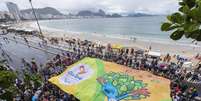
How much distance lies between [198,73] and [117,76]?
1514cm

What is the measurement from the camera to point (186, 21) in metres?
2.16

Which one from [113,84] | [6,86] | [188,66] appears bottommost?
[188,66]

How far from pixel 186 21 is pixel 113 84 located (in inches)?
276

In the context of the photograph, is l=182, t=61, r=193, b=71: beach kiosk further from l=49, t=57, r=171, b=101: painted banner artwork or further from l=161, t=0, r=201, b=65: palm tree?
l=161, t=0, r=201, b=65: palm tree

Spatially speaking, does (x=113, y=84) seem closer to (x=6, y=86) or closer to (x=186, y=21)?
(x=6, y=86)

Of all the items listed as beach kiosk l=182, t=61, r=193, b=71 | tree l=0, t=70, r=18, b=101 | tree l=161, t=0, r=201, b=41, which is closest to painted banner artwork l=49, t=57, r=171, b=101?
tree l=0, t=70, r=18, b=101

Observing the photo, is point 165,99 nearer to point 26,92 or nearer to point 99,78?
point 99,78

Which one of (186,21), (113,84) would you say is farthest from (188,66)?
(186,21)

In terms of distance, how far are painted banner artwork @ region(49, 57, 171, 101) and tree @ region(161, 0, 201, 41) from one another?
6.37 meters

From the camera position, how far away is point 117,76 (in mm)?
9320

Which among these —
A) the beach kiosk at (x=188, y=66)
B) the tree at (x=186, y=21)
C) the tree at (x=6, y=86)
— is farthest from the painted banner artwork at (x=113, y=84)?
the beach kiosk at (x=188, y=66)

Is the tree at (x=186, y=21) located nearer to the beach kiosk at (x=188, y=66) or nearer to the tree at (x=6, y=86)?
the tree at (x=6, y=86)

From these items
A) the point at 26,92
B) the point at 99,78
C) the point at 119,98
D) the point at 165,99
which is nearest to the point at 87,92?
the point at 99,78

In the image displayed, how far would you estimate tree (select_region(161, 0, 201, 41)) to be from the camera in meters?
2.07
